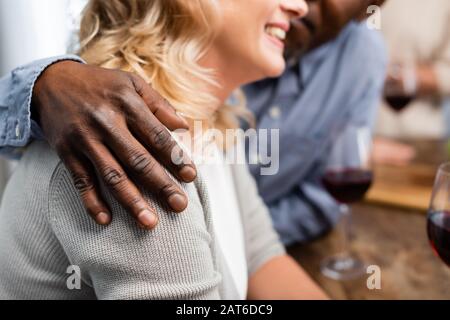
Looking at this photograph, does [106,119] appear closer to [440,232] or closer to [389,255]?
[440,232]

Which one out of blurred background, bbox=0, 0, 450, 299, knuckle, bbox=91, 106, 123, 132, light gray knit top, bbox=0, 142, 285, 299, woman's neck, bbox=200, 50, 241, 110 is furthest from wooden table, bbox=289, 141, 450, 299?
knuckle, bbox=91, 106, 123, 132

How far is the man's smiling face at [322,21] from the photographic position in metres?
1.02

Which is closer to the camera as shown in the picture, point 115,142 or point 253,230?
point 115,142

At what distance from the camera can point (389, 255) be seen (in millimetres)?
885

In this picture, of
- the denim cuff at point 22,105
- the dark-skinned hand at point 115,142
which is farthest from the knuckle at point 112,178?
the denim cuff at point 22,105

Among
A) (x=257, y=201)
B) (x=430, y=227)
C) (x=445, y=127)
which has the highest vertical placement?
(x=430, y=227)

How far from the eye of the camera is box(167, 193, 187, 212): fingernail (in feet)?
1.69

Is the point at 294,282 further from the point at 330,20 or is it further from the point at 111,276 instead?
the point at 330,20

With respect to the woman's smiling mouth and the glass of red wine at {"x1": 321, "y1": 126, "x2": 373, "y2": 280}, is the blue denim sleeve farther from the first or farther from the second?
the glass of red wine at {"x1": 321, "y1": 126, "x2": 373, "y2": 280}

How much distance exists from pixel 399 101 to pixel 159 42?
102 centimetres

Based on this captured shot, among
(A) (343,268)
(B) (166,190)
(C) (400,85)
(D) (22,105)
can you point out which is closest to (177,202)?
(B) (166,190)
